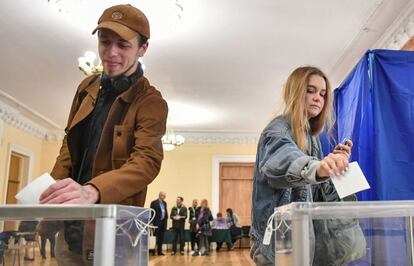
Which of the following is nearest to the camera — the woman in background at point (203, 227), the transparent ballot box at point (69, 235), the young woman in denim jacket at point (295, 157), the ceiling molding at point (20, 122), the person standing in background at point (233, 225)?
the transparent ballot box at point (69, 235)

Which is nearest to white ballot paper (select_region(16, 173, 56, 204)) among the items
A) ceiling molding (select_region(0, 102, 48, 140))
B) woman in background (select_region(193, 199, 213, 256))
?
ceiling molding (select_region(0, 102, 48, 140))

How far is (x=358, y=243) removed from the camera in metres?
0.77

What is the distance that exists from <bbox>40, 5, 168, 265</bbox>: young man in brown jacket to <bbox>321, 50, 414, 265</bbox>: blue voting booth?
52.9 inches

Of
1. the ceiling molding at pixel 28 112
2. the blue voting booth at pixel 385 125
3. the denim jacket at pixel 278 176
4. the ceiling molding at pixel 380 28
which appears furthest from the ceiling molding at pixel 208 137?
the denim jacket at pixel 278 176

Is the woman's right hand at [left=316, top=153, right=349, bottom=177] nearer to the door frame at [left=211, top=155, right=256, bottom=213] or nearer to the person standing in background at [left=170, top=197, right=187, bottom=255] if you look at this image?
the person standing in background at [left=170, top=197, right=187, bottom=255]

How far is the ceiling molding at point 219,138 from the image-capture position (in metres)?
9.59

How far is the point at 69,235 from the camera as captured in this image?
0.68m

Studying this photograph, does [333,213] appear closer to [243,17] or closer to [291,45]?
[243,17]

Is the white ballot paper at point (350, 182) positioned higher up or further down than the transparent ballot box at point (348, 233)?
higher up

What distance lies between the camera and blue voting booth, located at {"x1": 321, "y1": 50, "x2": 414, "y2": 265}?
2.17 meters

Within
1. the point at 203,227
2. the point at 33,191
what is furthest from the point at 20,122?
the point at 33,191

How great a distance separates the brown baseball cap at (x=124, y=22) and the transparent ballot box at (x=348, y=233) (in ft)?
1.81

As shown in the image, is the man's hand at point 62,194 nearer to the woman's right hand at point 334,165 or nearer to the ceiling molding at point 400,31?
the woman's right hand at point 334,165

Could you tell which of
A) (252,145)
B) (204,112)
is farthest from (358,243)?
(252,145)
